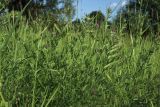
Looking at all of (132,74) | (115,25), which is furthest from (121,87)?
(115,25)

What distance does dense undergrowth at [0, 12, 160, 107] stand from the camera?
2.44 m

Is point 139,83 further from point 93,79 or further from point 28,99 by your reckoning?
point 28,99

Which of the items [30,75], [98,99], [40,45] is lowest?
[98,99]

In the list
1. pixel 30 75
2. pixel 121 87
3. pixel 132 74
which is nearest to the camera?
pixel 30 75

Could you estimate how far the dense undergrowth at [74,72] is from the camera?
2439mm

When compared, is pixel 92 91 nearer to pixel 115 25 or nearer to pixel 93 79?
pixel 93 79

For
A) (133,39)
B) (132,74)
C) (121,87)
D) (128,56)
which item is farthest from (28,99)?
(133,39)

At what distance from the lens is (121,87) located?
3139mm

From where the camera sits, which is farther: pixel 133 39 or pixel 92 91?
pixel 133 39

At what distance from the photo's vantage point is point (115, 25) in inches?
165

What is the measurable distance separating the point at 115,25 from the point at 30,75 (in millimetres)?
1732

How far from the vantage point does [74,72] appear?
284 centimetres

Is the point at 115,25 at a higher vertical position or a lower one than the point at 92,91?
higher

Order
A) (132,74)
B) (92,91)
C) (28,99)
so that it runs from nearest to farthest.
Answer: (28,99)
(92,91)
(132,74)
